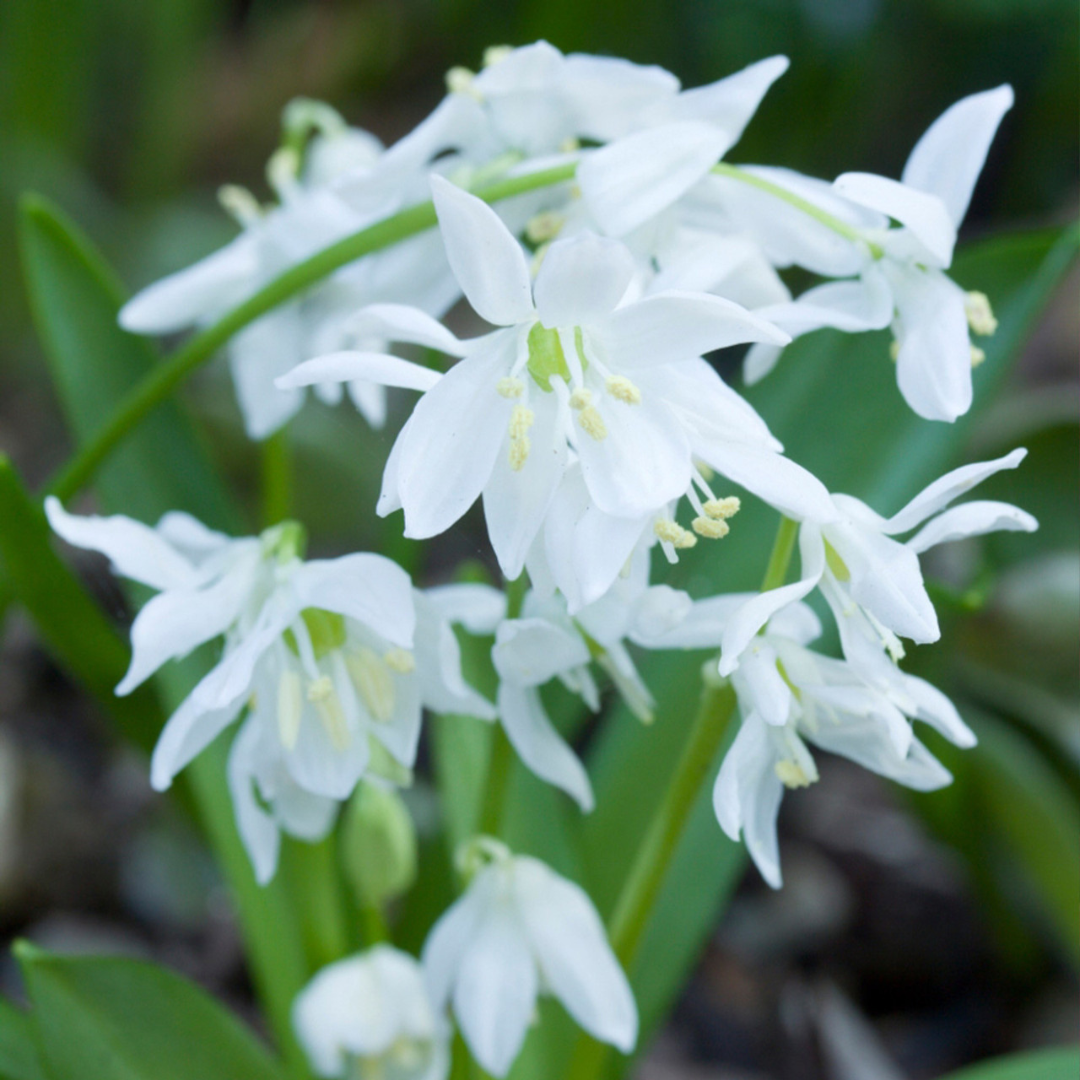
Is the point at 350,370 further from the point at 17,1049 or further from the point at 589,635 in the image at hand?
the point at 17,1049

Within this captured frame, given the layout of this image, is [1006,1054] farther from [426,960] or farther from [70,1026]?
[70,1026]

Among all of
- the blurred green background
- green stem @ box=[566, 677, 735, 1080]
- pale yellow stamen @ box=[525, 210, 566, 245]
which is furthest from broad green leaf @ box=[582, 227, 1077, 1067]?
pale yellow stamen @ box=[525, 210, 566, 245]

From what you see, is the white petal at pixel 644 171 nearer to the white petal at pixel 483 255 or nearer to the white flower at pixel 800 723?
the white petal at pixel 483 255

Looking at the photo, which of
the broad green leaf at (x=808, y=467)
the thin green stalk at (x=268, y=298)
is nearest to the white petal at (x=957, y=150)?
the thin green stalk at (x=268, y=298)

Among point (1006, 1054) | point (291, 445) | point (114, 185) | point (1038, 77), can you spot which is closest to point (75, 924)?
point (291, 445)

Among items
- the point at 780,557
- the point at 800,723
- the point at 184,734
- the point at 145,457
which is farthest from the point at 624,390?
the point at 145,457
